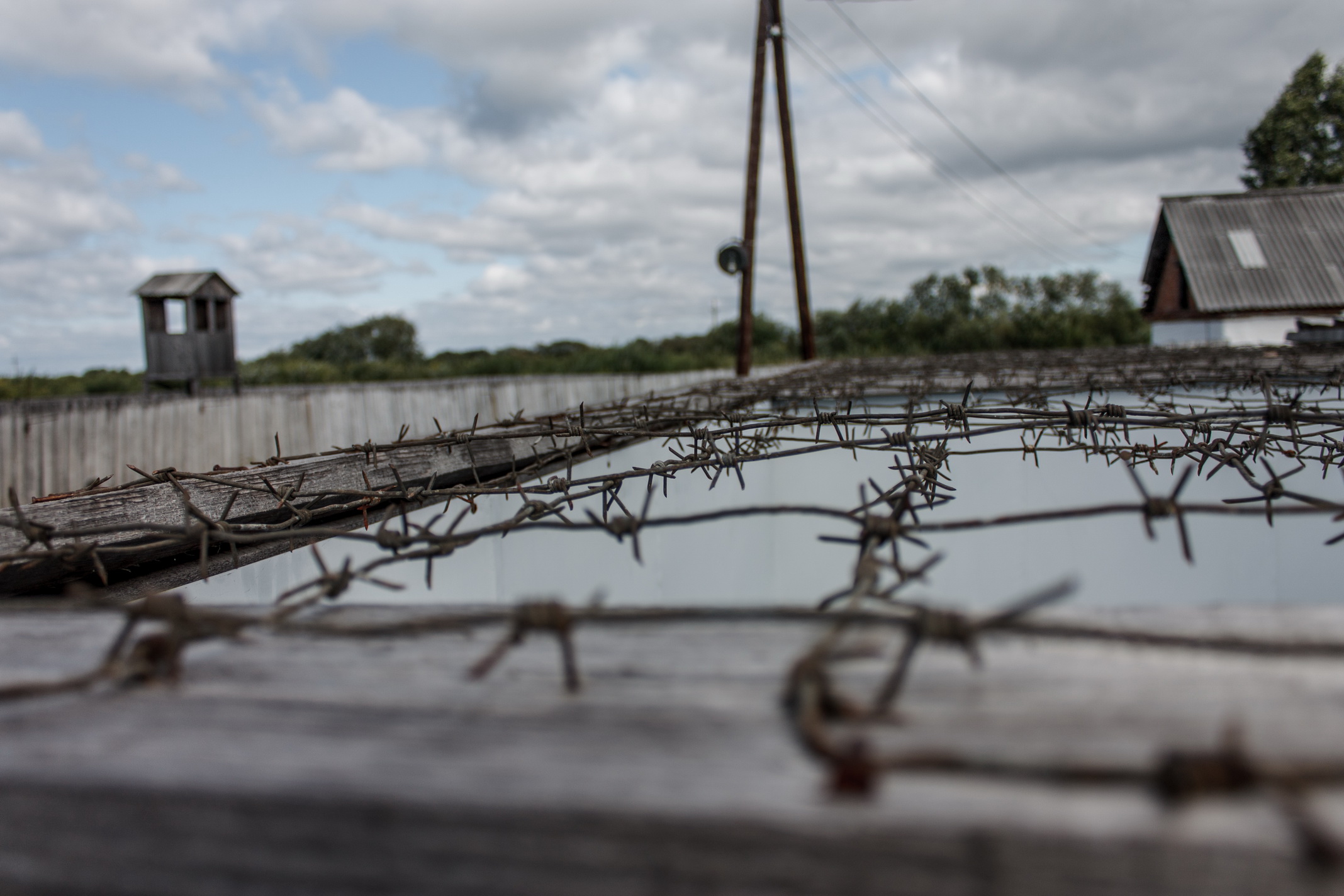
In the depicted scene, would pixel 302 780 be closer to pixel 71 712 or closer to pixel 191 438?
pixel 71 712

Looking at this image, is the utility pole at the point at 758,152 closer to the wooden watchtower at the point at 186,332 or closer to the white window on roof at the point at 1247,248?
the wooden watchtower at the point at 186,332

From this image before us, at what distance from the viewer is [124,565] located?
5.54ft

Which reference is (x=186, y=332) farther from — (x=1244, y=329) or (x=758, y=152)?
(x=1244, y=329)

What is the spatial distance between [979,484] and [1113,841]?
395cm

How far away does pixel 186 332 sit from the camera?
14766mm

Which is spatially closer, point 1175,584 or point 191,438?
point 1175,584

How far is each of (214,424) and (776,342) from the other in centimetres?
3869

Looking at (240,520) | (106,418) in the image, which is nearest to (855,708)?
(240,520)

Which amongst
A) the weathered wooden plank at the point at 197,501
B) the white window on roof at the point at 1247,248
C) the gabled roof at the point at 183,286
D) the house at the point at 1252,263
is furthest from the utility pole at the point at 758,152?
the white window on roof at the point at 1247,248

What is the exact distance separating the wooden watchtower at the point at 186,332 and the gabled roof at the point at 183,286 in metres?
0.01

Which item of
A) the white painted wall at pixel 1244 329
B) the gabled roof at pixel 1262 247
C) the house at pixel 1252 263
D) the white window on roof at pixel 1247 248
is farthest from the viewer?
the white window on roof at pixel 1247 248

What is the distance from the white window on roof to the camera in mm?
19172

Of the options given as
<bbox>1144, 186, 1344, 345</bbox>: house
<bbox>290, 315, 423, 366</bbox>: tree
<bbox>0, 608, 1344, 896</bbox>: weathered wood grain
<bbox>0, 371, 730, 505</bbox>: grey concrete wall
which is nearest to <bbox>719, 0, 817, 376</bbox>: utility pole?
<bbox>0, 371, 730, 505</bbox>: grey concrete wall

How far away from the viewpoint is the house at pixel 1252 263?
18.2 m
